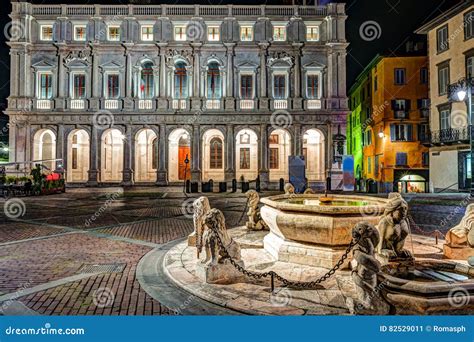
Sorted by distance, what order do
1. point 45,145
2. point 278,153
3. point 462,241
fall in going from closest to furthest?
point 462,241 → point 278,153 → point 45,145

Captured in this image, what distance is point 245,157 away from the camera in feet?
111

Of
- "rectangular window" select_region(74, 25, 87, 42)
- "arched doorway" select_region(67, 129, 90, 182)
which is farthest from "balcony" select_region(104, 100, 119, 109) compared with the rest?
"rectangular window" select_region(74, 25, 87, 42)

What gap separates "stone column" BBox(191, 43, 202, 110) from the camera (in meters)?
31.8

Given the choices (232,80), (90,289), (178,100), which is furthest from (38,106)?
(90,289)

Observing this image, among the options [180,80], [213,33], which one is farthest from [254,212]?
[213,33]

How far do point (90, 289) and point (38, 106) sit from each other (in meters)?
32.8

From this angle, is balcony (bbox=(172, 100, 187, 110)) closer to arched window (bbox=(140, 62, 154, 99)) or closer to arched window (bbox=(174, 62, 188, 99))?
arched window (bbox=(174, 62, 188, 99))

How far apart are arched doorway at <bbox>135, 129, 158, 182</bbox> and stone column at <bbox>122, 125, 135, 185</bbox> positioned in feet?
4.89

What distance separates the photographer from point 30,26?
31641 millimetres

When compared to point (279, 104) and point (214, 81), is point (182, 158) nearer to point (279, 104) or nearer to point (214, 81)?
point (214, 81)

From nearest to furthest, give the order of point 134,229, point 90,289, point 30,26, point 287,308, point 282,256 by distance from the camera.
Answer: point 287,308 < point 90,289 < point 282,256 < point 134,229 < point 30,26

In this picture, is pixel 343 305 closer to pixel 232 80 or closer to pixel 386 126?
pixel 232 80

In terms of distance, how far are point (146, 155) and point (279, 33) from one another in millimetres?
18454

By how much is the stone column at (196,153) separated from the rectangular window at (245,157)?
4.67 metres
